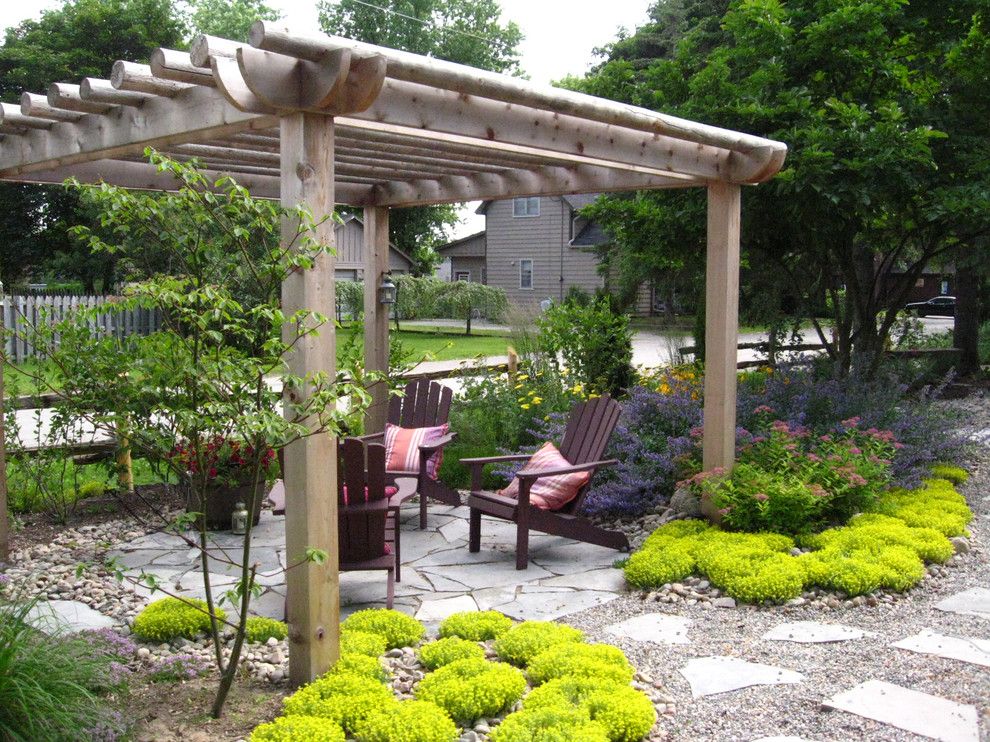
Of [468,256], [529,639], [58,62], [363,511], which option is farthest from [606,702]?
[468,256]

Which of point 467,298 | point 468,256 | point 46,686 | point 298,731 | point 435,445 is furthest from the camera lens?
point 468,256

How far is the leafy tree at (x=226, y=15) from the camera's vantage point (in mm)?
39219

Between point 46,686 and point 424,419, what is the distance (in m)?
4.24

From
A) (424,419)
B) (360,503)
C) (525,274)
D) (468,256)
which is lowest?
(360,503)

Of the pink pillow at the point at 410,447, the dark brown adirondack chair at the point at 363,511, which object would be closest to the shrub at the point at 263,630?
the dark brown adirondack chair at the point at 363,511

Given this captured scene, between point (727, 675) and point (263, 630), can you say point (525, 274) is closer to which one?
point (263, 630)

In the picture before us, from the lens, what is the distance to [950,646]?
389cm

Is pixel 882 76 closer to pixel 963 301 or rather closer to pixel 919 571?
pixel 919 571

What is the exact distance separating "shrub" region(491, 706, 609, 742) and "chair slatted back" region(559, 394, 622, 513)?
251 centimetres

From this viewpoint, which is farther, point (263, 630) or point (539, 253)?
point (539, 253)

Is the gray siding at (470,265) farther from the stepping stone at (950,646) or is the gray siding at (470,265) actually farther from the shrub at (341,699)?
the shrub at (341,699)

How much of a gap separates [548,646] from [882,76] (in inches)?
243

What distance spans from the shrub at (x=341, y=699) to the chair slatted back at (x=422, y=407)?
11.7 feet

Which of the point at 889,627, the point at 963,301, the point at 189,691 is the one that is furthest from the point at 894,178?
the point at 963,301
